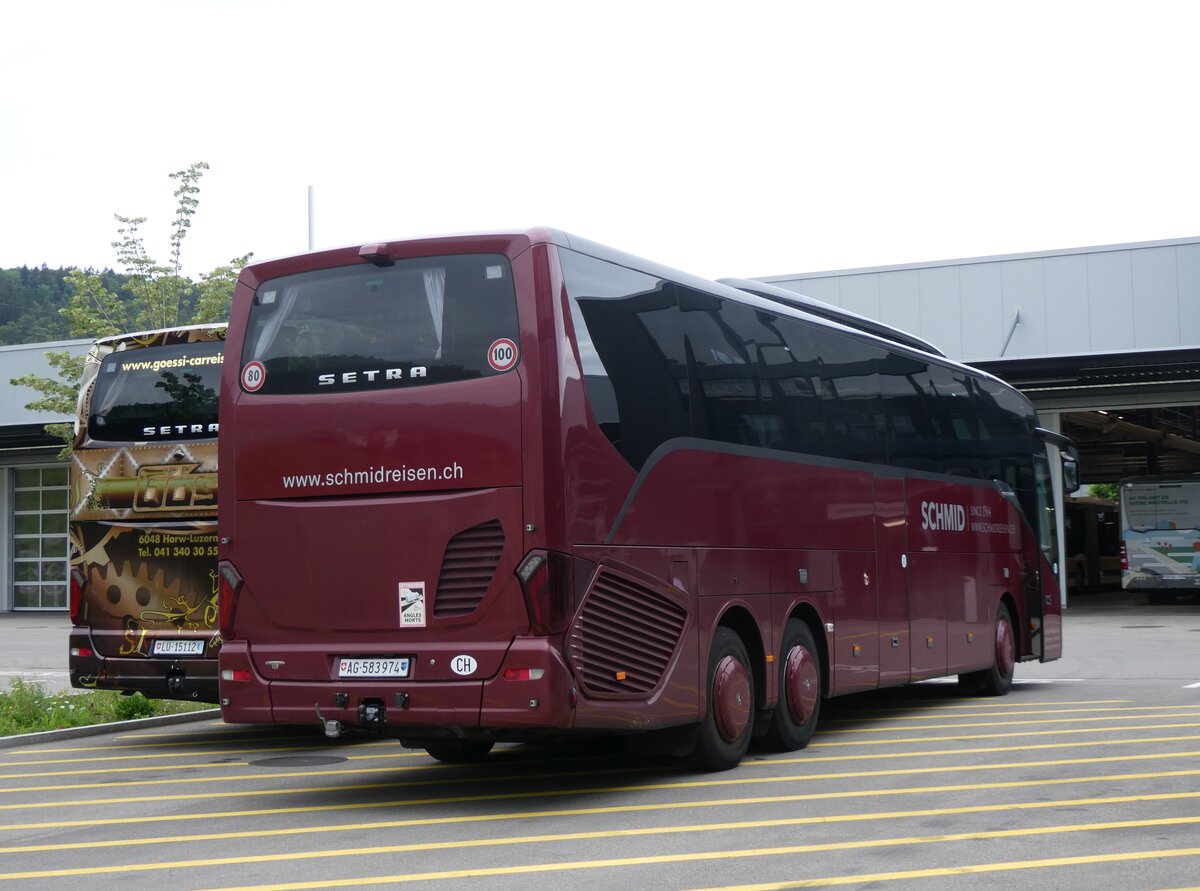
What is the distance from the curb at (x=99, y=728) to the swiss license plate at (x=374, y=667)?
5359 mm

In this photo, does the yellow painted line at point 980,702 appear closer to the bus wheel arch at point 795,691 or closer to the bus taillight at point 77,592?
the bus wheel arch at point 795,691

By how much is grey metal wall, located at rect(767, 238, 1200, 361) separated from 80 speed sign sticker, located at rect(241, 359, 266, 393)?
25.1 metres

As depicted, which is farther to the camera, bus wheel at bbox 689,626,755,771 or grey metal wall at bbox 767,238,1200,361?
grey metal wall at bbox 767,238,1200,361

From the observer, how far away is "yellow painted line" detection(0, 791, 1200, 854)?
8344 millimetres

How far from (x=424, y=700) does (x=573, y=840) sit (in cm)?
145

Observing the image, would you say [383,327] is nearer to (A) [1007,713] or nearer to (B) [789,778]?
(B) [789,778]

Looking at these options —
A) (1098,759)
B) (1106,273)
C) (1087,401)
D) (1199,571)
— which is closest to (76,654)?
(1098,759)

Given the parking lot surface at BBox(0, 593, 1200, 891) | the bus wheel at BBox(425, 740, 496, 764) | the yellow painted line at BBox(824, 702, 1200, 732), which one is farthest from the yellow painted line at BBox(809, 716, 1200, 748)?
the bus wheel at BBox(425, 740, 496, 764)

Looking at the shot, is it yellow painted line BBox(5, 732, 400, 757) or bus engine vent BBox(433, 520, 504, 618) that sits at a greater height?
bus engine vent BBox(433, 520, 504, 618)

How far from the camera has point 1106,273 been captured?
32000 mm

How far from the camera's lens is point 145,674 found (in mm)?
12484

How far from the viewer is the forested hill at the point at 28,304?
4647 centimetres

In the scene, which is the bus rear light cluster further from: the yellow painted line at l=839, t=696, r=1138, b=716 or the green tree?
the green tree

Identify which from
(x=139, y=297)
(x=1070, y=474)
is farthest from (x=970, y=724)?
(x=139, y=297)
